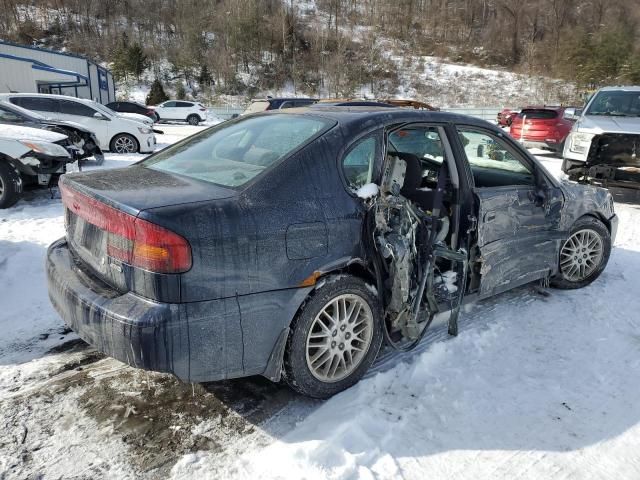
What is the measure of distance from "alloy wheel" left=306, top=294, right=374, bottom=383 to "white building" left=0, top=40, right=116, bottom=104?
2508 cm

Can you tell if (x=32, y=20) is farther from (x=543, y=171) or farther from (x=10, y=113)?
(x=543, y=171)

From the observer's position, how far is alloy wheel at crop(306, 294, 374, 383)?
2.69 m

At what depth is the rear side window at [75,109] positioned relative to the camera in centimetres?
1177

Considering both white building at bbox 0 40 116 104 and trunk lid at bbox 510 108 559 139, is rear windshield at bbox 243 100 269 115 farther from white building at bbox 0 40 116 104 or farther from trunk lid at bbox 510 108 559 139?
white building at bbox 0 40 116 104

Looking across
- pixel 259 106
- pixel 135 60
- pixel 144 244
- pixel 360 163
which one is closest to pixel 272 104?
pixel 259 106

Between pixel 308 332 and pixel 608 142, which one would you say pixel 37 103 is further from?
pixel 608 142

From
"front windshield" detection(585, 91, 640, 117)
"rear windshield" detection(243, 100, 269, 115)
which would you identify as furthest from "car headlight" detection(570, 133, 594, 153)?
"rear windshield" detection(243, 100, 269, 115)

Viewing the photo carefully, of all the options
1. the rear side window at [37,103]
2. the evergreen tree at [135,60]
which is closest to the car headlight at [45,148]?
the rear side window at [37,103]

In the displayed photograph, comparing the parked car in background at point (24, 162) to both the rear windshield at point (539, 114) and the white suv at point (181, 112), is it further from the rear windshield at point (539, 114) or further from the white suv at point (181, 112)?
the white suv at point (181, 112)

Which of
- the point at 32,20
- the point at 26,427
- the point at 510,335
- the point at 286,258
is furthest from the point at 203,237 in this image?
the point at 32,20

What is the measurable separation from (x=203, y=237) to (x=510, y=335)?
8.18ft

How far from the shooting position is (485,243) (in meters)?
3.52

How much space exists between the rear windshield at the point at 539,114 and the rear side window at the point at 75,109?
40.5 ft

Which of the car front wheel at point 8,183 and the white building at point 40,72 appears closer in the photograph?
the car front wheel at point 8,183
